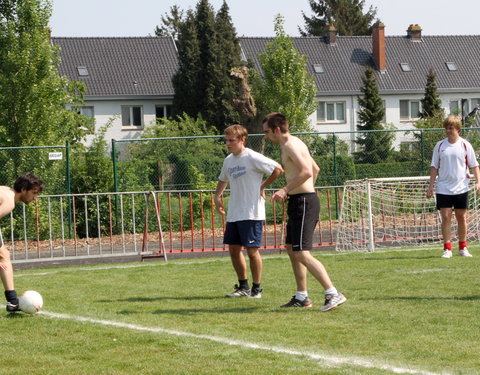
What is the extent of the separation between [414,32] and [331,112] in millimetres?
9502

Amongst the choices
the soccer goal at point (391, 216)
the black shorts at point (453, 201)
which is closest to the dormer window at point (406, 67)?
the soccer goal at point (391, 216)

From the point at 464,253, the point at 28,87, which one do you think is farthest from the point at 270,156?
the point at 464,253

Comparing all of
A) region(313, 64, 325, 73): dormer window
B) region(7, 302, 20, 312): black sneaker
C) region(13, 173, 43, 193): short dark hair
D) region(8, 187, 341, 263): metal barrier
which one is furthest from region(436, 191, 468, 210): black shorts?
region(313, 64, 325, 73): dormer window

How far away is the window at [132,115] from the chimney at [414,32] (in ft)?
64.0

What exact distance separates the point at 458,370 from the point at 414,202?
1409 cm

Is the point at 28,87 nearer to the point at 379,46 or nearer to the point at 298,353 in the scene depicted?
the point at 298,353

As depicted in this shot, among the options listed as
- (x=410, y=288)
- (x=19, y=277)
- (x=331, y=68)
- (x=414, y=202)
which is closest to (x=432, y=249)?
(x=414, y=202)

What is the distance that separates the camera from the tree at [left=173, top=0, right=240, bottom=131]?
49.7 meters

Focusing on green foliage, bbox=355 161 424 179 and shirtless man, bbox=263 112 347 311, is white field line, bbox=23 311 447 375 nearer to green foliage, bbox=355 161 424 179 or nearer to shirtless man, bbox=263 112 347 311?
shirtless man, bbox=263 112 347 311

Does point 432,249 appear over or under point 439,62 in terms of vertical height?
under

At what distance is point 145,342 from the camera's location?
752 cm

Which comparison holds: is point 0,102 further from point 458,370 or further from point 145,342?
point 458,370

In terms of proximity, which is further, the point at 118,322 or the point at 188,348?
the point at 118,322

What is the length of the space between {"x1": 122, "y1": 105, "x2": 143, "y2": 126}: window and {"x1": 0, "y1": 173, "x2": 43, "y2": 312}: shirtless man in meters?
47.6
